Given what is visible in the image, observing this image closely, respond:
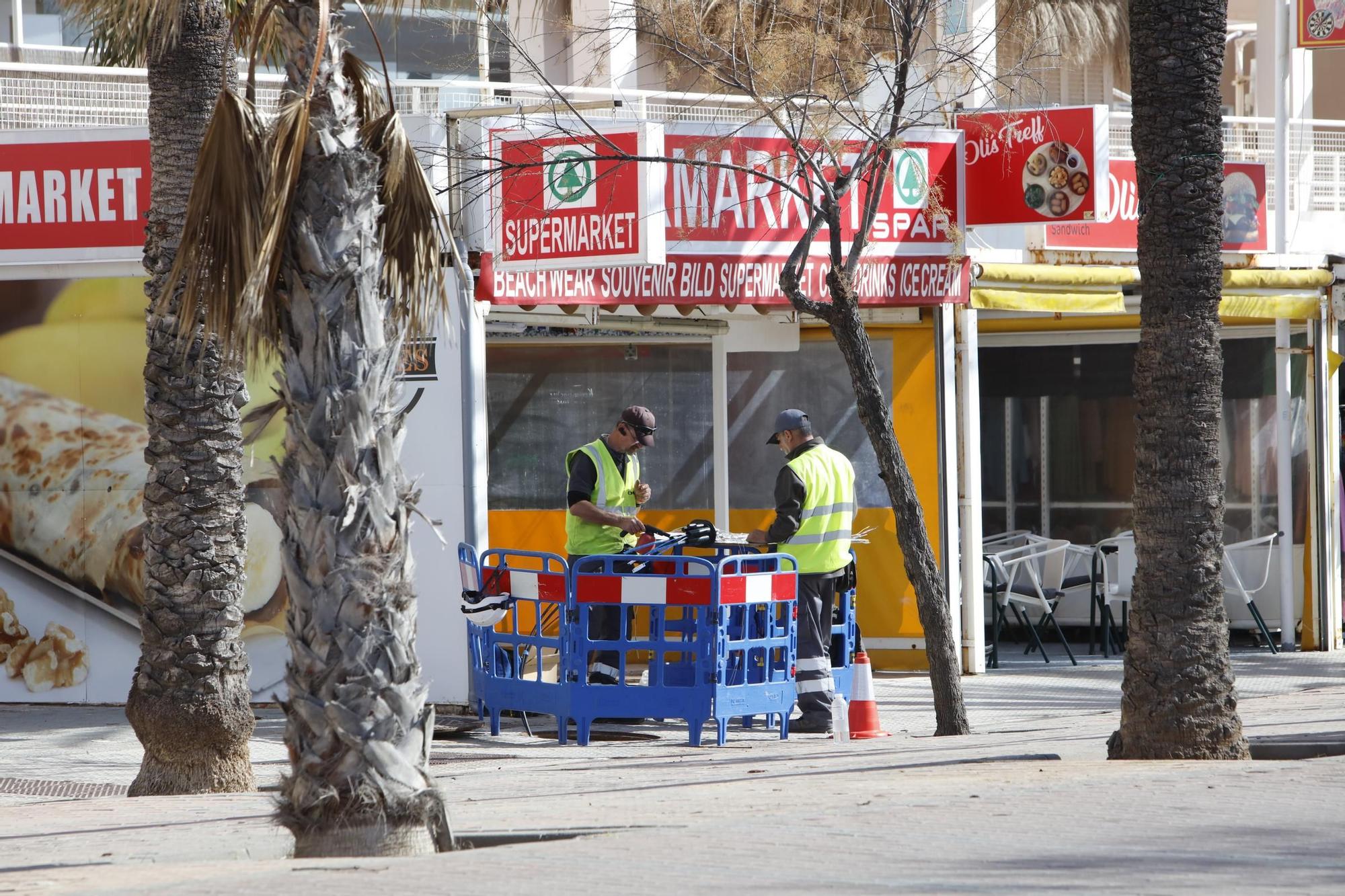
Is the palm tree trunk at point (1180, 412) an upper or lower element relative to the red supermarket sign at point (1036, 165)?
lower

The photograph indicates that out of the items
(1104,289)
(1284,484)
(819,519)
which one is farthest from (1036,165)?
(1284,484)

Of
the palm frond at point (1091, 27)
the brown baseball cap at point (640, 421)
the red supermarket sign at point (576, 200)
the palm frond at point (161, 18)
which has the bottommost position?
the brown baseball cap at point (640, 421)

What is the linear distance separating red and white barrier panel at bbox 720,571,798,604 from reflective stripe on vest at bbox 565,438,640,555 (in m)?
1.34

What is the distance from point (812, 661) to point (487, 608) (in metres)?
2.02

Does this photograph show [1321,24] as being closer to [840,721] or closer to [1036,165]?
[1036,165]

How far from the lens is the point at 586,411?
14.0 m

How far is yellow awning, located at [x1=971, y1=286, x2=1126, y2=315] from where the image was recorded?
12.9 meters

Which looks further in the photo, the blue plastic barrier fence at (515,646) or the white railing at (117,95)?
the white railing at (117,95)

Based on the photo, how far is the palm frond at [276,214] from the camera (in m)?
5.72

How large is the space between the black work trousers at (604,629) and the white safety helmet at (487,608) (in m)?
0.48

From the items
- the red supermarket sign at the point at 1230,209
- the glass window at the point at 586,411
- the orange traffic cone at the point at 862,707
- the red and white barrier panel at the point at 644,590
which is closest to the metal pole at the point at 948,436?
the red supermarket sign at the point at 1230,209

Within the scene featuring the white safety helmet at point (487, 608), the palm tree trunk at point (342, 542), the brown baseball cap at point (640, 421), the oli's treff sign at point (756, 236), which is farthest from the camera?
the oli's treff sign at point (756, 236)

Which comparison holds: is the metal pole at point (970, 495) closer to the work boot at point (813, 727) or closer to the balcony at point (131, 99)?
the balcony at point (131, 99)

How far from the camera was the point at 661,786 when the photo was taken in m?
7.90
